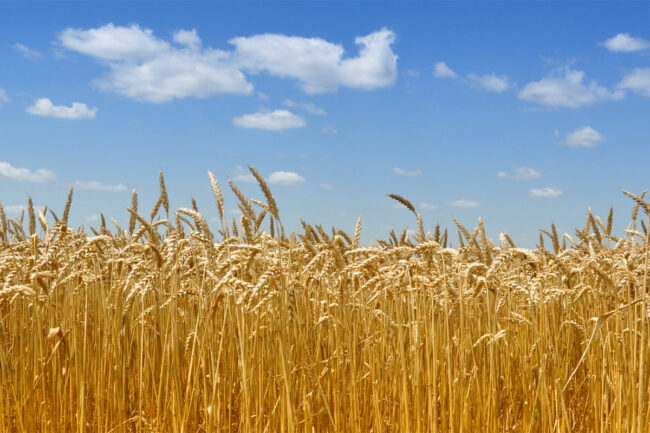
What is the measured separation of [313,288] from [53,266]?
4.12ft

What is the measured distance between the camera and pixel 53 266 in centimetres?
280

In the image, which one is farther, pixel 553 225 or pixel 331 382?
pixel 553 225

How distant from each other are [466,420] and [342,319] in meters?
0.63

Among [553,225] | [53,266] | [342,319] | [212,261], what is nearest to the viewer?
[212,261]

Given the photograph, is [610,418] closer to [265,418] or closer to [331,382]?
[331,382]

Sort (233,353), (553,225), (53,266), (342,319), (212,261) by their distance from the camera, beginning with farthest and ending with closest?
(553,225) < (53,266) < (342,319) < (233,353) < (212,261)

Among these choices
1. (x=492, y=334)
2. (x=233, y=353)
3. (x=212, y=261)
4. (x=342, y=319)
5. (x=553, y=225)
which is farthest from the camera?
(x=553, y=225)

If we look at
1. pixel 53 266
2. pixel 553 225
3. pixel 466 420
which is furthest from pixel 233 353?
pixel 553 225

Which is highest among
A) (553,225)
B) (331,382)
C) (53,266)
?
(553,225)

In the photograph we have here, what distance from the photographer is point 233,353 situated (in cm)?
228

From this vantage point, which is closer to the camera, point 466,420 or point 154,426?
point 466,420

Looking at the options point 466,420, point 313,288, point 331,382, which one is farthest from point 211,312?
point 313,288

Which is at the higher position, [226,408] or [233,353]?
[233,353]

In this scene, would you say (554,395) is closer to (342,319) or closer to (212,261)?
(342,319)
